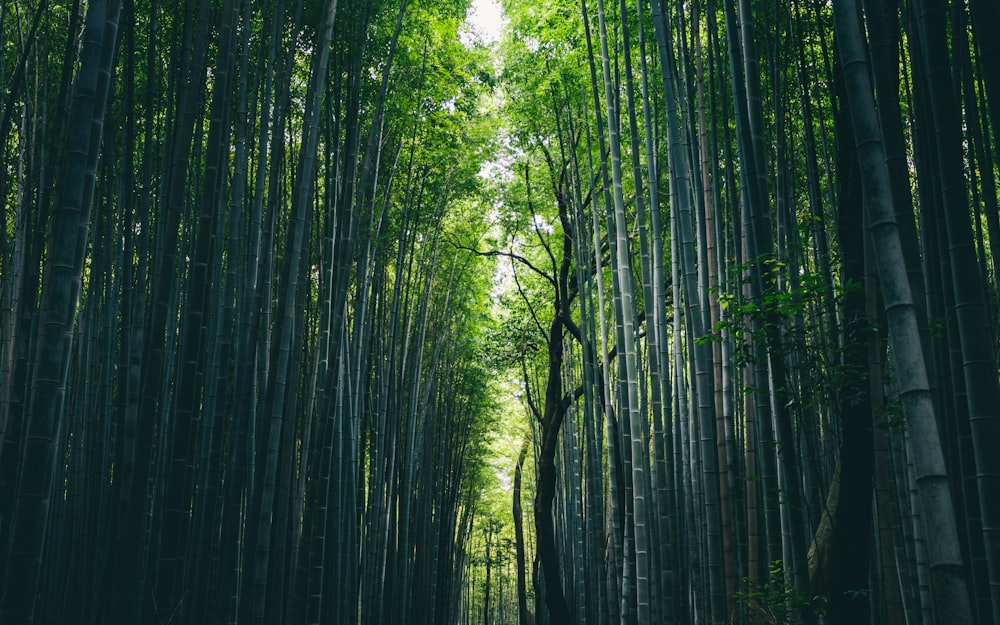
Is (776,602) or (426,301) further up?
(426,301)

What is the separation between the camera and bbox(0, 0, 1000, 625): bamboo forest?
191cm

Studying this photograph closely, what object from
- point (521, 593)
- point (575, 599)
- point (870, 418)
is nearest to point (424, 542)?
point (575, 599)

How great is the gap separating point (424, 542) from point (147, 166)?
6749mm

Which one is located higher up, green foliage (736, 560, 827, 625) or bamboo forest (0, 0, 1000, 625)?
bamboo forest (0, 0, 1000, 625)

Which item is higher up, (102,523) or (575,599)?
(102,523)

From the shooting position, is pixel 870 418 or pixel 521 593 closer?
pixel 870 418

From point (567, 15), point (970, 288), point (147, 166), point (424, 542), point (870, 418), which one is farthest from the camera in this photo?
point (424, 542)

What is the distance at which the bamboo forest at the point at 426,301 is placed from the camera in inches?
75.3

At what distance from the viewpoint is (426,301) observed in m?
7.54

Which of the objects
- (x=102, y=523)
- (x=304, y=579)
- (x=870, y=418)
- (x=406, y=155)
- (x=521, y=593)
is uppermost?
(x=406, y=155)

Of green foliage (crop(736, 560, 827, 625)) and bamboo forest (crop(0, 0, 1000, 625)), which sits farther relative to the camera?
green foliage (crop(736, 560, 827, 625))

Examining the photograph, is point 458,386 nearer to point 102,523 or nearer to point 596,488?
point 596,488

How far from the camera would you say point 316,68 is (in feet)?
11.3

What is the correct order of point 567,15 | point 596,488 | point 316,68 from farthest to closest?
point 567,15 → point 596,488 → point 316,68
